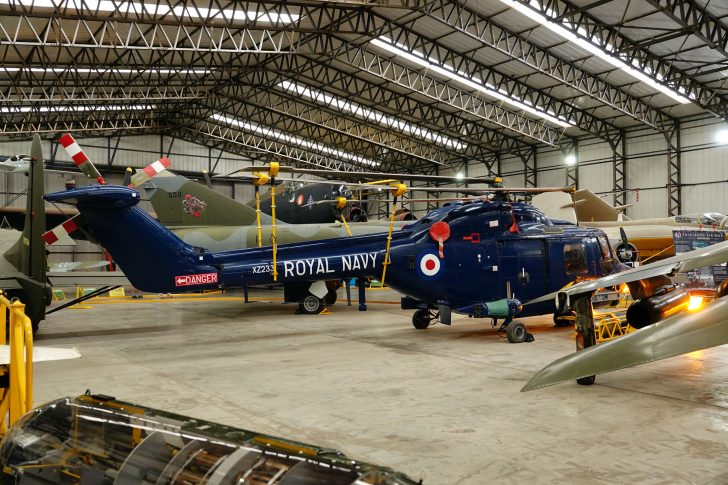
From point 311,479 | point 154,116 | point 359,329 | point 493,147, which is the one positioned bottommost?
point 359,329

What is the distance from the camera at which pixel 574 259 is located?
1115cm

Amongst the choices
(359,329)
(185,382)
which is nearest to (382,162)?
(359,329)

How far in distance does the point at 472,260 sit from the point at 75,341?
7.76 meters

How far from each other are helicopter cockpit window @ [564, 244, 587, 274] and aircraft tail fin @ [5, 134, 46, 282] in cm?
932

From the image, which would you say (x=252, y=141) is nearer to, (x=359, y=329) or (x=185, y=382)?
(x=359, y=329)

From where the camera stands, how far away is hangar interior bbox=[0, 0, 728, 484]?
522 centimetres

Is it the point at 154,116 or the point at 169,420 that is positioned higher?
the point at 154,116

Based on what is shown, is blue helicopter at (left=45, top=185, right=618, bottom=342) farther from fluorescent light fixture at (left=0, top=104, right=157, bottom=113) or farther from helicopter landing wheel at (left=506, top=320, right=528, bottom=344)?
fluorescent light fixture at (left=0, top=104, right=157, bottom=113)

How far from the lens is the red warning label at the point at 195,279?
9.90m

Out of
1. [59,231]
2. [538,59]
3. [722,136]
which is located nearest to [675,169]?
[722,136]

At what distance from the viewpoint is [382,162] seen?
47812mm

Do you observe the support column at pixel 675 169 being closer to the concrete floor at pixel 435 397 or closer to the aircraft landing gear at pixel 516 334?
the concrete floor at pixel 435 397

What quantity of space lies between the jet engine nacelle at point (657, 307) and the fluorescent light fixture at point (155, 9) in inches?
687

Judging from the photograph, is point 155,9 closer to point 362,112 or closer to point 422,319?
point 422,319
